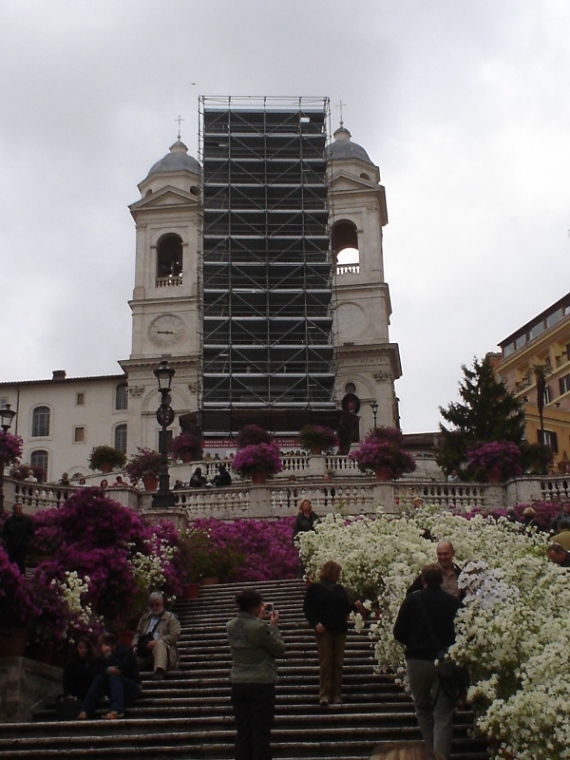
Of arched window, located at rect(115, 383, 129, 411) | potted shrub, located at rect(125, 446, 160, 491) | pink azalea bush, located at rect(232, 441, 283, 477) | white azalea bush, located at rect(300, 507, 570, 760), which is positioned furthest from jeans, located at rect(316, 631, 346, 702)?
arched window, located at rect(115, 383, 129, 411)

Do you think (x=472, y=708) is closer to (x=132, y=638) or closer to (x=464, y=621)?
(x=464, y=621)

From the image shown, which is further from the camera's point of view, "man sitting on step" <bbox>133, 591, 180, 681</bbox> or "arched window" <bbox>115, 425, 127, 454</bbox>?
"arched window" <bbox>115, 425, 127, 454</bbox>

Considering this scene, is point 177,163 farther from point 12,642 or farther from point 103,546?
point 12,642

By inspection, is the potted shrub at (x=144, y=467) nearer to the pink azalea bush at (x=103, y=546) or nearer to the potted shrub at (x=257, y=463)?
the potted shrub at (x=257, y=463)

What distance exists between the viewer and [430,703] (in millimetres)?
10680

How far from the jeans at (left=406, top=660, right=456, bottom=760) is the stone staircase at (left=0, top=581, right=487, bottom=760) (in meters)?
0.78

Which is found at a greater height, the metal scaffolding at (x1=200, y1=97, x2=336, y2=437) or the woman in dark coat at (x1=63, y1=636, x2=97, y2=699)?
the metal scaffolding at (x1=200, y1=97, x2=336, y2=437)

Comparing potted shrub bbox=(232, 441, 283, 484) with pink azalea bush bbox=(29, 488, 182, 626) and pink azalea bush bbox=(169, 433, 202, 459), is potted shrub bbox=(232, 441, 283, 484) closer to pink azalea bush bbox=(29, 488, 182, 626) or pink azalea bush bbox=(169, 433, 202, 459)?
pink azalea bush bbox=(29, 488, 182, 626)

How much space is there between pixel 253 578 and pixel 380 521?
5435mm

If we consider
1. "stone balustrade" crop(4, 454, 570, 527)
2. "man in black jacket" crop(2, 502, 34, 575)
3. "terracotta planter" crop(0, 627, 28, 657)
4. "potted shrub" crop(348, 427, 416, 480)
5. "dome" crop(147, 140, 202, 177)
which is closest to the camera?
"terracotta planter" crop(0, 627, 28, 657)

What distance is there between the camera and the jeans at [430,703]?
10.5 meters

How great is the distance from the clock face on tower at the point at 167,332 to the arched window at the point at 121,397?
4580 millimetres

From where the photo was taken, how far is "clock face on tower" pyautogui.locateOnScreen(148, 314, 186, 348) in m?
64.6

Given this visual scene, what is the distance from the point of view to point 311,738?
1202 centimetres
